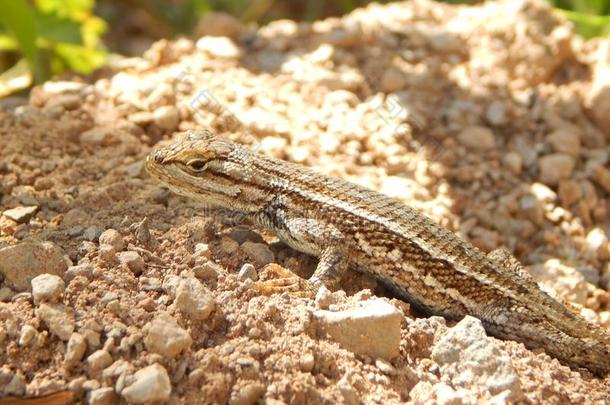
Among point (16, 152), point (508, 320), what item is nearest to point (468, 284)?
point (508, 320)

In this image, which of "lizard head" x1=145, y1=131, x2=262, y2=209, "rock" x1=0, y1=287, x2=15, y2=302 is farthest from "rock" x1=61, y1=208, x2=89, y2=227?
"rock" x1=0, y1=287, x2=15, y2=302

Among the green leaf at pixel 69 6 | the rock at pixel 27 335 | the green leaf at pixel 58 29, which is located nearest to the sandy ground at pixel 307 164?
the rock at pixel 27 335

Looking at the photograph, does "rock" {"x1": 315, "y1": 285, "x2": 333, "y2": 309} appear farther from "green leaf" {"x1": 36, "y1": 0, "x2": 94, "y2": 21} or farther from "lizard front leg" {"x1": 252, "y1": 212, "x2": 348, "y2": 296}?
"green leaf" {"x1": 36, "y1": 0, "x2": 94, "y2": 21}

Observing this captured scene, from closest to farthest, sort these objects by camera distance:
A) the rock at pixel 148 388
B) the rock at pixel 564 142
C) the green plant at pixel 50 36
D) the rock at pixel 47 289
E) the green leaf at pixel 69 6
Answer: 1. the rock at pixel 148 388
2. the rock at pixel 47 289
3. the rock at pixel 564 142
4. the green plant at pixel 50 36
5. the green leaf at pixel 69 6

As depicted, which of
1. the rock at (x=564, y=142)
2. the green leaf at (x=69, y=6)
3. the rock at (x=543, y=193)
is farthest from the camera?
the green leaf at (x=69, y=6)

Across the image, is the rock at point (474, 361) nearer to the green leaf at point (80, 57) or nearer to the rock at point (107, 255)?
the rock at point (107, 255)

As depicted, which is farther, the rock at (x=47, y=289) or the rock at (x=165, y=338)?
the rock at (x=47, y=289)

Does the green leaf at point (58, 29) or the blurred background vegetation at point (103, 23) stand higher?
the green leaf at point (58, 29)

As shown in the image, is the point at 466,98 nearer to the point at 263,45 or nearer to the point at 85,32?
the point at 263,45
